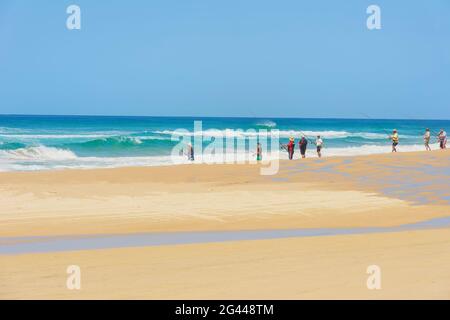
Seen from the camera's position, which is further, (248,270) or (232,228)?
(232,228)

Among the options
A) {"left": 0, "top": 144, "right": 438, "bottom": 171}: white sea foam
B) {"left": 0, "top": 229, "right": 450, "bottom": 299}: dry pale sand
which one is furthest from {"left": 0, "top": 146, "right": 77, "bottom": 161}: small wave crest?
{"left": 0, "top": 229, "right": 450, "bottom": 299}: dry pale sand

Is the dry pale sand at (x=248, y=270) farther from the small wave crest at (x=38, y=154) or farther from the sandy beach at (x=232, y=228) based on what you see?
the small wave crest at (x=38, y=154)

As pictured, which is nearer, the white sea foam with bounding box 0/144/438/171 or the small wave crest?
the white sea foam with bounding box 0/144/438/171

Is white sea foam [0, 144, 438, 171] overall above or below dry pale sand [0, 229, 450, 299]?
above

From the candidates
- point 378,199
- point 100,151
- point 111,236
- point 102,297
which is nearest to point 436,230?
point 378,199

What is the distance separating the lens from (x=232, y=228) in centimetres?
1062

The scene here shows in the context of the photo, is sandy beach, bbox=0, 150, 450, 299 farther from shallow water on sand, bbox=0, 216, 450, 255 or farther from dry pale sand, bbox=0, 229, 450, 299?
shallow water on sand, bbox=0, 216, 450, 255

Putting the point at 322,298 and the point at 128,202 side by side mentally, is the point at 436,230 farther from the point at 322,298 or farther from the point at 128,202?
the point at 128,202

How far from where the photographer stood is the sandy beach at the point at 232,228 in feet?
21.1

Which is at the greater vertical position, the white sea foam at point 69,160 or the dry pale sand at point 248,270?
the white sea foam at point 69,160

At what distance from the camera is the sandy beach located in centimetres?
642

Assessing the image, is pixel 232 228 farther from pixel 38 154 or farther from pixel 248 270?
pixel 38 154

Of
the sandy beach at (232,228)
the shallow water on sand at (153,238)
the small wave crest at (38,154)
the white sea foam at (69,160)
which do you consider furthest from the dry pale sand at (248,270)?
the small wave crest at (38,154)

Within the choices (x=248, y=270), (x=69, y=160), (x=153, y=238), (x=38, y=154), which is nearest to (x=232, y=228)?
(x=153, y=238)
